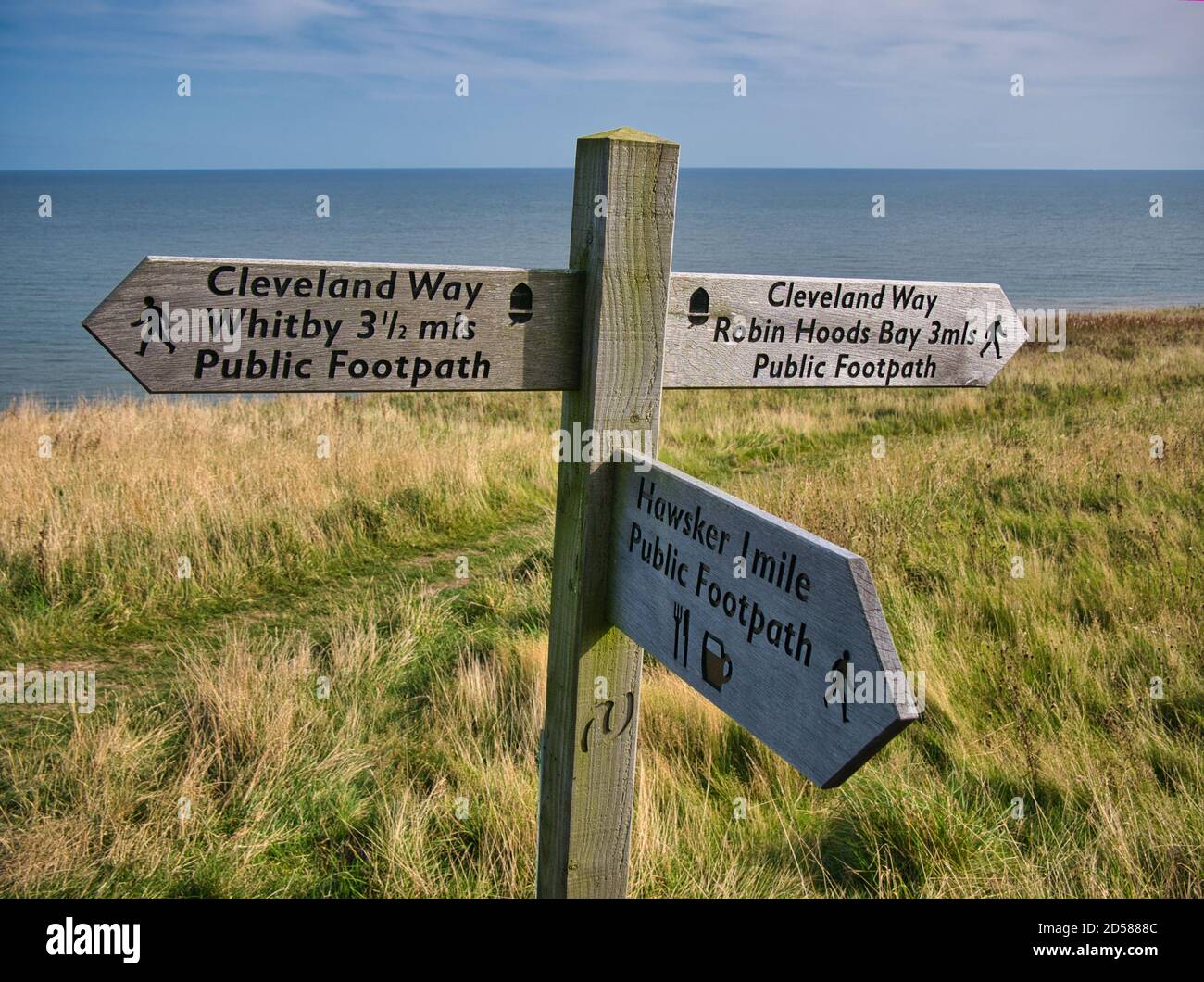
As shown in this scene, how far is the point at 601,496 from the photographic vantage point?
1995 millimetres

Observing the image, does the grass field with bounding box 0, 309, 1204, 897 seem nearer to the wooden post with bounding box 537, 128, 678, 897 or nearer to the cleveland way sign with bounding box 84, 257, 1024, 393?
the wooden post with bounding box 537, 128, 678, 897

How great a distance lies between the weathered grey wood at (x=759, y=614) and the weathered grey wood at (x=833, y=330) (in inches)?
16.1

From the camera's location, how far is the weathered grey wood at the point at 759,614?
4.17ft

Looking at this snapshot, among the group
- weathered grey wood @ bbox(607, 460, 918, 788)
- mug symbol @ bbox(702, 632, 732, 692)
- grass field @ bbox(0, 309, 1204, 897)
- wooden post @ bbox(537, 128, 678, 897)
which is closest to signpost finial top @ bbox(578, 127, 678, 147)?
wooden post @ bbox(537, 128, 678, 897)

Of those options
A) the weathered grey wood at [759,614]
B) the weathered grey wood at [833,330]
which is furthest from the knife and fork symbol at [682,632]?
the weathered grey wood at [833,330]

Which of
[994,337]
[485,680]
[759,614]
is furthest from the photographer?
[485,680]

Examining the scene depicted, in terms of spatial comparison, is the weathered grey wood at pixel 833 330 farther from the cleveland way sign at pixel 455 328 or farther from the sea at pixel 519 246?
the sea at pixel 519 246

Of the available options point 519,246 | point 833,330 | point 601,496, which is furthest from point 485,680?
point 519,246

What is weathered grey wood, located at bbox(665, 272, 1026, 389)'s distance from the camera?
214cm

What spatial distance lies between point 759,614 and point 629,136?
40.7 inches

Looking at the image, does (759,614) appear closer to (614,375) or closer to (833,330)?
(614,375)

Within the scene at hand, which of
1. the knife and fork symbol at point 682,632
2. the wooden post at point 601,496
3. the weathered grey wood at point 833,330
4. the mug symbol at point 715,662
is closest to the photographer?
the mug symbol at point 715,662
